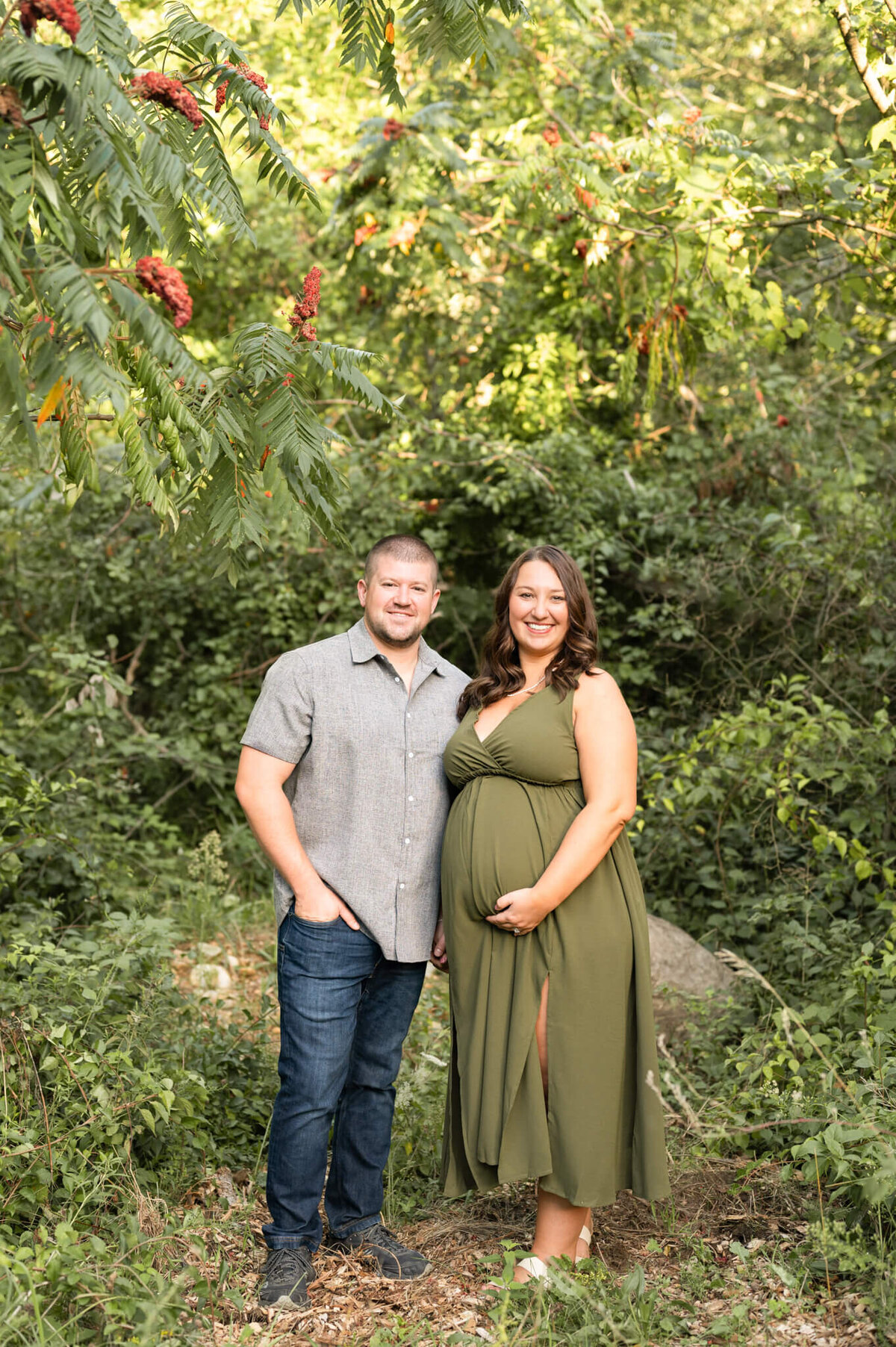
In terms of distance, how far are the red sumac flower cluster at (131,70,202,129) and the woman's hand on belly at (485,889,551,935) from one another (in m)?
2.13

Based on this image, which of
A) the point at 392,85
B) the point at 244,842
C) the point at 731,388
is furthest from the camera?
the point at 731,388

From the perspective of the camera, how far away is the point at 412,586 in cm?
359

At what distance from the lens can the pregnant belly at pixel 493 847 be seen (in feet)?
11.1

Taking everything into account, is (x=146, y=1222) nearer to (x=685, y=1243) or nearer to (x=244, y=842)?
(x=685, y=1243)

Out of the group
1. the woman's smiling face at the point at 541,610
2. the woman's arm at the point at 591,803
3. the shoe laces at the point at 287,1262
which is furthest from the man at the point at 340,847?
the woman's arm at the point at 591,803

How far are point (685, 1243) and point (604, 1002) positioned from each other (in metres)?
1.03

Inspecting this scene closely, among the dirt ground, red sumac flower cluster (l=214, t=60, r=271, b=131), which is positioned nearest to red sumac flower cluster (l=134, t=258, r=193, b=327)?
red sumac flower cluster (l=214, t=60, r=271, b=131)

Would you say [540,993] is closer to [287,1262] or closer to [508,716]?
[508,716]

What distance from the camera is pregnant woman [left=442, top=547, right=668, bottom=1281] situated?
334 centimetres

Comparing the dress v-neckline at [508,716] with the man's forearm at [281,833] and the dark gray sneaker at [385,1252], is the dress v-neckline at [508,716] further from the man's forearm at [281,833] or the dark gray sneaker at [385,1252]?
the dark gray sneaker at [385,1252]

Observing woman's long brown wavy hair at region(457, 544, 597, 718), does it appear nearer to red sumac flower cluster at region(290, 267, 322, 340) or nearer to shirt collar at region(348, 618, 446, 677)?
shirt collar at region(348, 618, 446, 677)

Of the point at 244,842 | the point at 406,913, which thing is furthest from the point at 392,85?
the point at 244,842

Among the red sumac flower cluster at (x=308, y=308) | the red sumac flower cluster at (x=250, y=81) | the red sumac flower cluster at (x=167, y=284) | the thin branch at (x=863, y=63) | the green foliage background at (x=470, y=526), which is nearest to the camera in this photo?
the red sumac flower cluster at (x=167, y=284)

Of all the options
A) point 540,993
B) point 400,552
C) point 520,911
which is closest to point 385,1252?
point 540,993
